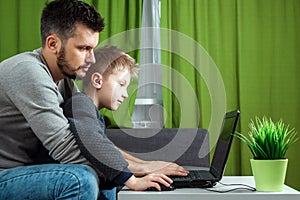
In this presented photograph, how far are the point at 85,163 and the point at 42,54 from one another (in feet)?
1.67

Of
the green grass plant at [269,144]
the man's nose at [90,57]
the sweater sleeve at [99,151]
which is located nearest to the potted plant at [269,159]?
the green grass plant at [269,144]

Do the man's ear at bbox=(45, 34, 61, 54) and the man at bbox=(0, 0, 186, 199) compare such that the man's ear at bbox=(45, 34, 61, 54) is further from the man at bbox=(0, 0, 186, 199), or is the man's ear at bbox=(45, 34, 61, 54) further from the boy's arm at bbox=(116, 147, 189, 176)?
the boy's arm at bbox=(116, 147, 189, 176)

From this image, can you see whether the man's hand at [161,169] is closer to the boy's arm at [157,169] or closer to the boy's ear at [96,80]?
the boy's arm at [157,169]

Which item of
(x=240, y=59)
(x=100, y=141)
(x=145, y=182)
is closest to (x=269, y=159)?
(x=145, y=182)

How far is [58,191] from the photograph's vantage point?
114 centimetres

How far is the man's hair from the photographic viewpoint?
1632 mm

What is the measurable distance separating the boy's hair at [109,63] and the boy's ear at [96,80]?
0.5 inches

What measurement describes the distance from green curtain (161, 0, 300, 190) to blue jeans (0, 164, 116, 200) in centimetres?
231

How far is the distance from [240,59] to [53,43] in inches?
82.2

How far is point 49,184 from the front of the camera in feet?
3.74

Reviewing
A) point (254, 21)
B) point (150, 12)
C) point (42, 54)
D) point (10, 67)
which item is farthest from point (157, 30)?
point (10, 67)

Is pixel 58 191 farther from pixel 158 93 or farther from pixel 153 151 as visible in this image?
pixel 158 93

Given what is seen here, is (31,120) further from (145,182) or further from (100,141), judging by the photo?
(145,182)

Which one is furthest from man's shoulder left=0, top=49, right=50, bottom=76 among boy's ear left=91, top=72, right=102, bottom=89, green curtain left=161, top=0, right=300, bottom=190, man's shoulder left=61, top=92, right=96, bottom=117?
green curtain left=161, top=0, right=300, bottom=190
